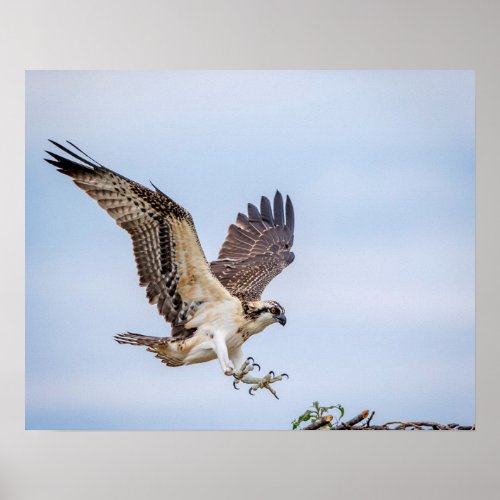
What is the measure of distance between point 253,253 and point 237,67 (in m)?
0.64

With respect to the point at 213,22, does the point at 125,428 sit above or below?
below

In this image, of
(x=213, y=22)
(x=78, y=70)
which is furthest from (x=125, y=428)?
(x=213, y=22)

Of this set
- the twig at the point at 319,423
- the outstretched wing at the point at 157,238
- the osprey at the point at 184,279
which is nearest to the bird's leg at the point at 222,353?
the osprey at the point at 184,279

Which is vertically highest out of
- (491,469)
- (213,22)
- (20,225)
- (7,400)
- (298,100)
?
(213,22)

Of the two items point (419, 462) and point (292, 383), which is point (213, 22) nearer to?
point (292, 383)

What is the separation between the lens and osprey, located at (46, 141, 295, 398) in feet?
9.63

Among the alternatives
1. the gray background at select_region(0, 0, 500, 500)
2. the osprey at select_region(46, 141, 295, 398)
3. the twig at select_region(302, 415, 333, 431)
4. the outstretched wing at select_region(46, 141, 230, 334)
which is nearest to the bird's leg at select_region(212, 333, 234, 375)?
the osprey at select_region(46, 141, 295, 398)

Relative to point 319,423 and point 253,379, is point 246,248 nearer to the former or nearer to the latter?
point 253,379

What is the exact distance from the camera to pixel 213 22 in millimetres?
2973

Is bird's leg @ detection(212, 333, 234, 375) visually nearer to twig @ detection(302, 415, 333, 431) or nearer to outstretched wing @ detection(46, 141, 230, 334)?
outstretched wing @ detection(46, 141, 230, 334)

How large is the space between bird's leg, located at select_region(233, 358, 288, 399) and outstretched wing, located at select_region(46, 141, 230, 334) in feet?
0.83

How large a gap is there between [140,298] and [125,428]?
1.46 feet

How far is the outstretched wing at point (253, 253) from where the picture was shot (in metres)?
2.97

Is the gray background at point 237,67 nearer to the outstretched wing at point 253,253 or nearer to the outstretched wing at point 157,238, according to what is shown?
the outstretched wing at point 157,238
